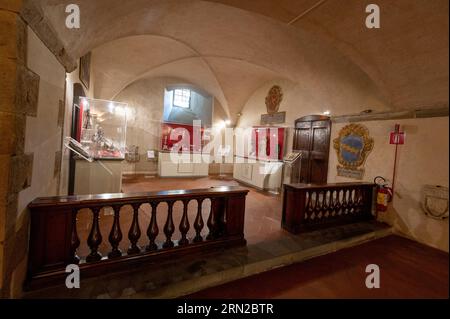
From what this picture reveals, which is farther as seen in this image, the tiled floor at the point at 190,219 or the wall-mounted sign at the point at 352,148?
the wall-mounted sign at the point at 352,148

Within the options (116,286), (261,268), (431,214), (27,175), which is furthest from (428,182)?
(27,175)

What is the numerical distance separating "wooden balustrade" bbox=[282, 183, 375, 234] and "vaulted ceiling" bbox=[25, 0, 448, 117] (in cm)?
141

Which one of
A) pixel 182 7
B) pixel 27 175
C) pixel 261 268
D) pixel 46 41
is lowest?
pixel 261 268

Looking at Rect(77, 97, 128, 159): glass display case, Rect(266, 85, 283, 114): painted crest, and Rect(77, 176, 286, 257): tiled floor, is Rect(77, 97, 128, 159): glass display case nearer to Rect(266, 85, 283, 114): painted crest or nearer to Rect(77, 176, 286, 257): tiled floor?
Rect(77, 176, 286, 257): tiled floor

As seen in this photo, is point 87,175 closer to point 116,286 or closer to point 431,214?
point 116,286

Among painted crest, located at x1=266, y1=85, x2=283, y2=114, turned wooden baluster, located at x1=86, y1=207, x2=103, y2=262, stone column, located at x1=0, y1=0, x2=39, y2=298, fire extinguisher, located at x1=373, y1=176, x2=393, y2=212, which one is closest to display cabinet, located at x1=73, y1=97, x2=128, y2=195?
turned wooden baluster, located at x1=86, y1=207, x2=103, y2=262

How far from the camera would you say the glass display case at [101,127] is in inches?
161

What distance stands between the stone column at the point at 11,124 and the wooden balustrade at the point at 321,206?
9.00ft

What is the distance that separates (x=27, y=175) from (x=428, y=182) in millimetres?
2074

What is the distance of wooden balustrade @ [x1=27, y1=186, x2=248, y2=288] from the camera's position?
5.03 feet

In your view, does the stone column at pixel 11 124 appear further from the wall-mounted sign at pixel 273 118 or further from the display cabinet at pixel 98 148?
the wall-mounted sign at pixel 273 118

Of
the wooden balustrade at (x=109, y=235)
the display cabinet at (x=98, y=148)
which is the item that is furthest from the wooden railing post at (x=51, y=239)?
the display cabinet at (x=98, y=148)

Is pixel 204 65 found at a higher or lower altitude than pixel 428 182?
higher
